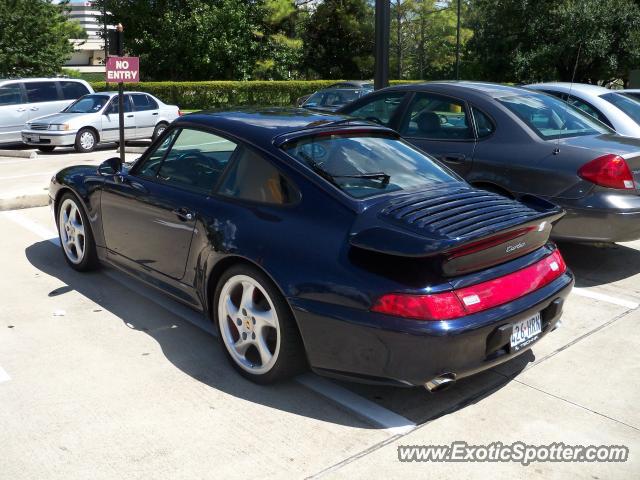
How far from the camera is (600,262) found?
6.16m

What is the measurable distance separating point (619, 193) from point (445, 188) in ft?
6.79

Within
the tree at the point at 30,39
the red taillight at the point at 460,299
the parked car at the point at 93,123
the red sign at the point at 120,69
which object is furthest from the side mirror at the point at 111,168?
the tree at the point at 30,39

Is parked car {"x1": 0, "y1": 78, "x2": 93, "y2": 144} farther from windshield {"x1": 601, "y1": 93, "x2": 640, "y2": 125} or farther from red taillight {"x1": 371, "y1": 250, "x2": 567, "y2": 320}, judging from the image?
red taillight {"x1": 371, "y1": 250, "x2": 567, "y2": 320}

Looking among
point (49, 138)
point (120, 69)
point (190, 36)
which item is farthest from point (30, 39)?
point (120, 69)

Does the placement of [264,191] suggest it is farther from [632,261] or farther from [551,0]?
[551,0]

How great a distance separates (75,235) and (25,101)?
457 inches

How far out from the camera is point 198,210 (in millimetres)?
4055

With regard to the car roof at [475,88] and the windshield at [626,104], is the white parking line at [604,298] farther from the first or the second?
the windshield at [626,104]

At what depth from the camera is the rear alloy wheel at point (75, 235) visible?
17.7 ft

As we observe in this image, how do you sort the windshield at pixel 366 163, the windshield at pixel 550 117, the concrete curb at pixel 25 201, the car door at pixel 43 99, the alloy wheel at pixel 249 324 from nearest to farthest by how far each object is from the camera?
the alloy wheel at pixel 249 324 < the windshield at pixel 366 163 < the windshield at pixel 550 117 < the concrete curb at pixel 25 201 < the car door at pixel 43 99

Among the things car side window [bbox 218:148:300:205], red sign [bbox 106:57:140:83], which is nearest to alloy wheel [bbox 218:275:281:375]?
car side window [bbox 218:148:300:205]

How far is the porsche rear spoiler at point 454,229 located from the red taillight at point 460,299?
100 millimetres

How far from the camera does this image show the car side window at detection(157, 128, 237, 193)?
4.17 m

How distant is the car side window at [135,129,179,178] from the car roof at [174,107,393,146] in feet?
0.41
